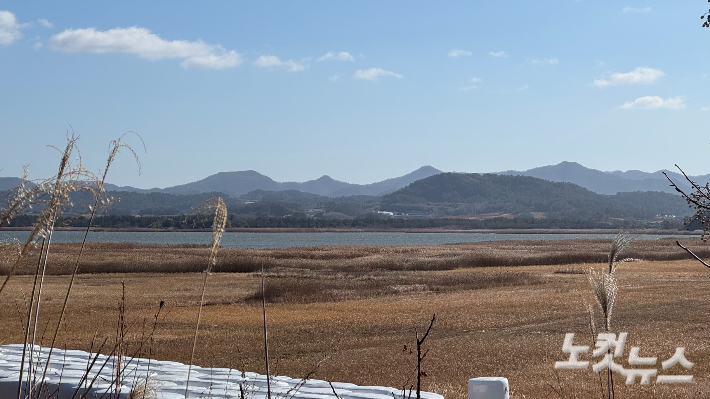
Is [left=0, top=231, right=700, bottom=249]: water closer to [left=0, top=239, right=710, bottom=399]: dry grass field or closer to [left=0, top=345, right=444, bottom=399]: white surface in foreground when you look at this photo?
[left=0, top=239, right=710, bottom=399]: dry grass field

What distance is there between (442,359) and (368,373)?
1622mm

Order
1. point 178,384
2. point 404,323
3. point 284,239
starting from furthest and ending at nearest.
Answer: point 284,239
point 404,323
point 178,384

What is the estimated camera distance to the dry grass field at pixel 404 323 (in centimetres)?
1023

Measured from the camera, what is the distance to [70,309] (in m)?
20.4

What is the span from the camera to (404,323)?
658 inches

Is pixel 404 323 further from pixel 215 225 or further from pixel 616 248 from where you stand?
pixel 215 225

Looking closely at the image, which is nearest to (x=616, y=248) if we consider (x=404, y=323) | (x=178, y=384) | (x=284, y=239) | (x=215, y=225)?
(x=215, y=225)

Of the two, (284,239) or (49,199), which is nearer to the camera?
(49,199)

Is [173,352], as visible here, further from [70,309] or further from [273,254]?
[273,254]

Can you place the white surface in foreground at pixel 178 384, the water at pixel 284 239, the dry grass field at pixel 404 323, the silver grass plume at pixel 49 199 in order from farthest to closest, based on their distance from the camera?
1. the water at pixel 284 239
2. the dry grass field at pixel 404 323
3. the white surface in foreground at pixel 178 384
4. the silver grass plume at pixel 49 199

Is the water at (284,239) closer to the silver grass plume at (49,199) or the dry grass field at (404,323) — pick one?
the dry grass field at (404,323)

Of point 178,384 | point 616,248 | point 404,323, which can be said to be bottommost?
point 404,323

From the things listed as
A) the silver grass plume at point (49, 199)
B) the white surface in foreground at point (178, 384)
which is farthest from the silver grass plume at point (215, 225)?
the white surface in foreground at point (178, 384)

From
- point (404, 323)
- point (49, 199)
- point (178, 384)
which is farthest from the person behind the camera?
point (404, 323)
